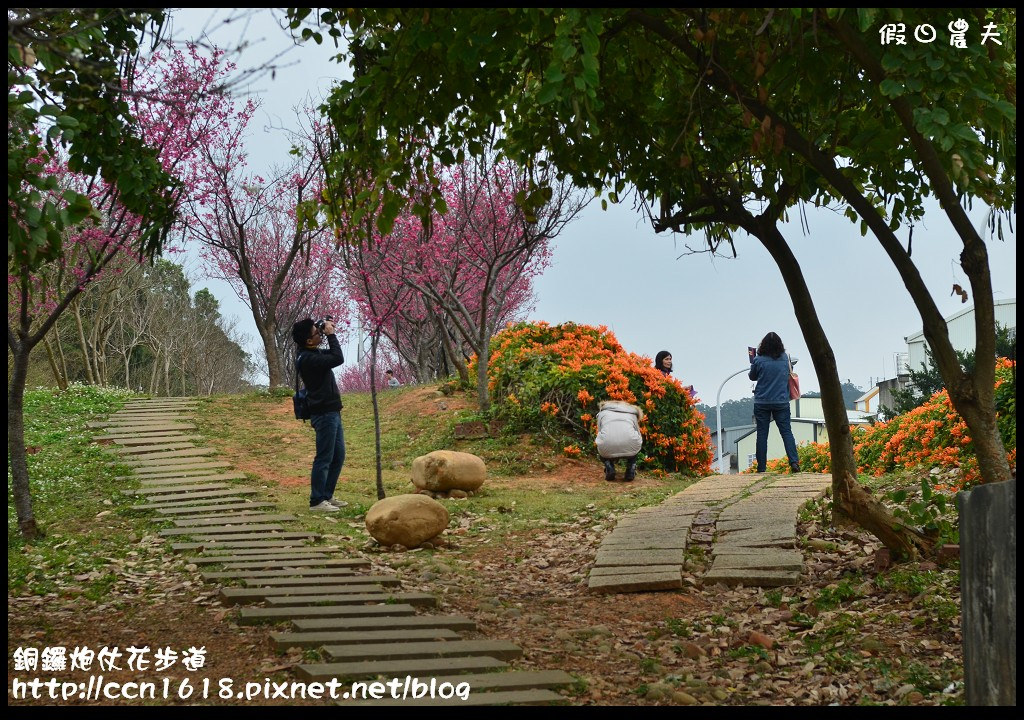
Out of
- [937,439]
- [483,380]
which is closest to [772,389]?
[937,439]

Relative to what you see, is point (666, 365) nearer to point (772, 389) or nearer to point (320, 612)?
point (772, 389)

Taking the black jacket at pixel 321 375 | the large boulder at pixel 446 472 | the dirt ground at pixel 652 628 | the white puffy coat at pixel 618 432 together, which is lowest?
the dirt ground at pixel 652 628

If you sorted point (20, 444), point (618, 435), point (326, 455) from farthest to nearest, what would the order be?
point (618, 435)
point (326, 455)
point (20, 444)

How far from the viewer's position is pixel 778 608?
6328 mm

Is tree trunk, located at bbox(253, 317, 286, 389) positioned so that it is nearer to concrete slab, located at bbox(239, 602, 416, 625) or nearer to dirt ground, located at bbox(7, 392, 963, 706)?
dirt ground, located at bbox(7, 392, 963, 706)

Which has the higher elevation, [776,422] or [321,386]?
[321,386]

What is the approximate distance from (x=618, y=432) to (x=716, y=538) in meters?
4.54

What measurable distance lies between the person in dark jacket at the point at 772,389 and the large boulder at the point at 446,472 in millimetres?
4171

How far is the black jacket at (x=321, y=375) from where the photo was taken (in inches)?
398

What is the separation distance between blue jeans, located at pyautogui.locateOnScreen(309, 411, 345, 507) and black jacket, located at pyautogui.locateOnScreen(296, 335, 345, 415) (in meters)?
0.11

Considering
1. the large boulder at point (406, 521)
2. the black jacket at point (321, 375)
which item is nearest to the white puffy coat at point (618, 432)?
the black jacket at point (321, 375)

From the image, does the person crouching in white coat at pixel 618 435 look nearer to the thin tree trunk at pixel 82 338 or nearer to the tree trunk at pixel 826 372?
the tree trunk at pixel 826 372

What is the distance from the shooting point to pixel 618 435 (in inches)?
504

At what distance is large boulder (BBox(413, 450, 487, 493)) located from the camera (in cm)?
1119
